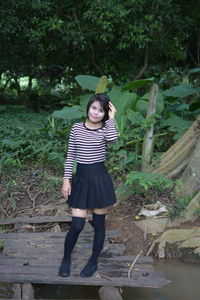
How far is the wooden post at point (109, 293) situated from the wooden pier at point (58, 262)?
3 centimetres

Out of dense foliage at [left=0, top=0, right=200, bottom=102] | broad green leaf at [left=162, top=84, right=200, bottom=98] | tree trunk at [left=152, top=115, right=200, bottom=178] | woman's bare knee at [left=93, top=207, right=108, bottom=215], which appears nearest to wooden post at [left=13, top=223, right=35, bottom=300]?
woman's bare knee at [left=93, top=207, right=108, bottom=215]

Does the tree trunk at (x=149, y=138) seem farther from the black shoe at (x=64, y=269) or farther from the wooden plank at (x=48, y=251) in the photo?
the black shoe at (x=64, y=269)

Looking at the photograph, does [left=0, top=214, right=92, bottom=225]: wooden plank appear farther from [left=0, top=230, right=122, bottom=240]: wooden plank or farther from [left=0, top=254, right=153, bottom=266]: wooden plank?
[left=0, top=254, right=153, bottom=266]: wooden plank

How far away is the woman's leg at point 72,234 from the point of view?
3.61 meters

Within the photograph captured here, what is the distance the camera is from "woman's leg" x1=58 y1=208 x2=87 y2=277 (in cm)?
361

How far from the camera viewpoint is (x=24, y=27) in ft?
28.7

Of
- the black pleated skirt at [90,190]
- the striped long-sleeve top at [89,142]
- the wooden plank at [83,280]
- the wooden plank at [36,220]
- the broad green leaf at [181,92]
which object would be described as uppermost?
the broad green leaf at [181,92]

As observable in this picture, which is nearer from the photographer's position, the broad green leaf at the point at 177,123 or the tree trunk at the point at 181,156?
the tree trunk at the point at 181,156

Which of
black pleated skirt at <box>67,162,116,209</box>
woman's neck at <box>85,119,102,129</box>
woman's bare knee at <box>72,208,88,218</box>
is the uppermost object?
woman's neck at <box>85,119,102,129</box>

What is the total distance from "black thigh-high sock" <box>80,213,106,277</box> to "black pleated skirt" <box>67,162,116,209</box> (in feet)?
0.52

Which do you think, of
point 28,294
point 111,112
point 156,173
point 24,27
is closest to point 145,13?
point 24,27

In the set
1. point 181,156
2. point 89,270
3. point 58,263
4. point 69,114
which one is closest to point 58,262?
point 58,263

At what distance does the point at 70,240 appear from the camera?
12.1 ft

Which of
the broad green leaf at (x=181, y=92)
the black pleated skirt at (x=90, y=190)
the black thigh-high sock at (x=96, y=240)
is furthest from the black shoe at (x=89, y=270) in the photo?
the broad green leaf at (x=181, y=92)
